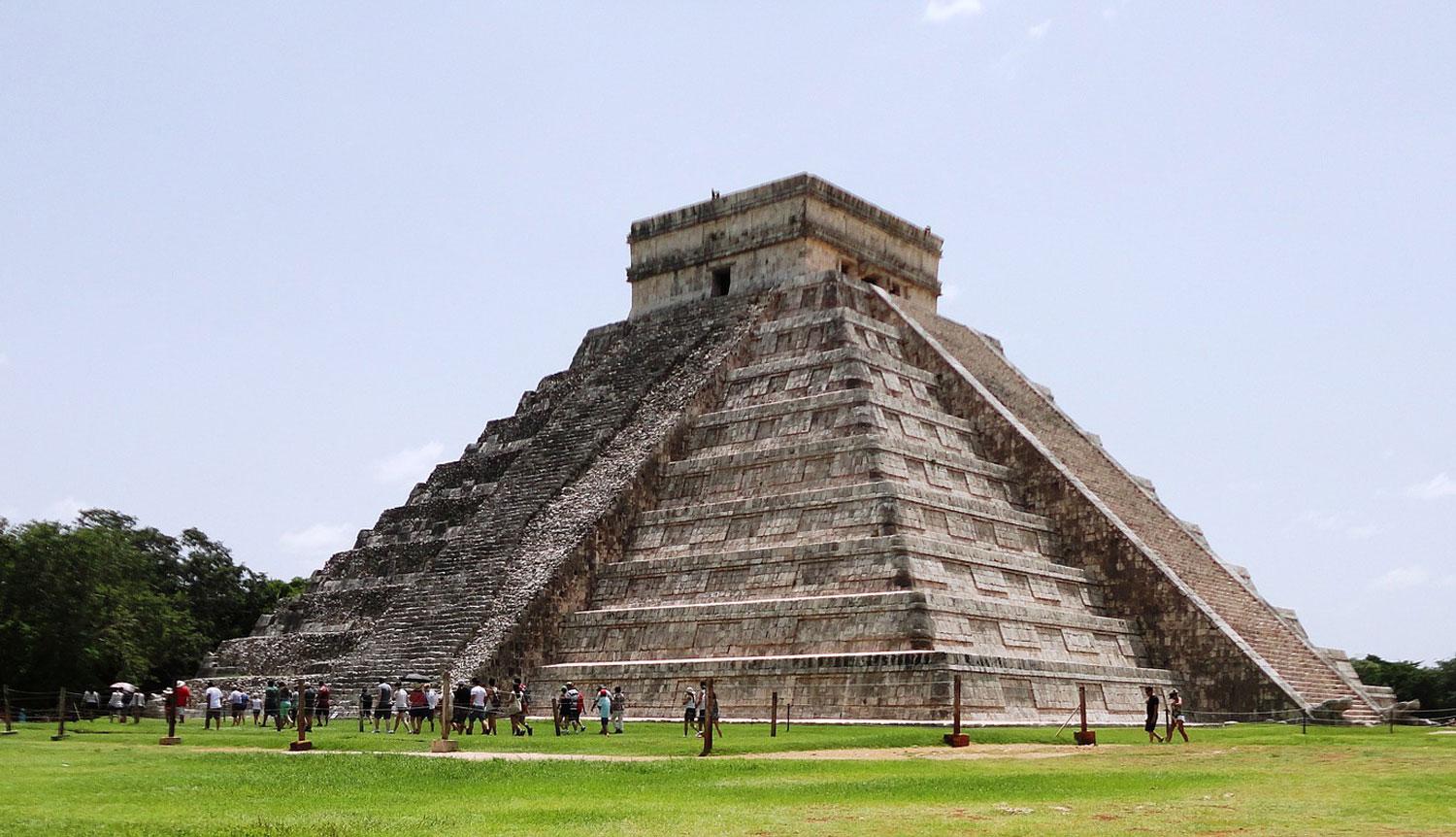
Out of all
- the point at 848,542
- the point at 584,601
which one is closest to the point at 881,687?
the point at 848,542

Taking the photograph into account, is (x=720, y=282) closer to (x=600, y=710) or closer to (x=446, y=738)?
(x=600, y=710)

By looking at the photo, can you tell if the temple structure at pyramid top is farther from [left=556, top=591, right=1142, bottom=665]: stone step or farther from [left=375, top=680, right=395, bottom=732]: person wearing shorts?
[left=375, top=680, right=395, bottom=732]: person wearing shorts

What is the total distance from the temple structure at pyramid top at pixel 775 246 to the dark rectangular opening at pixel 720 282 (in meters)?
A: 0.02

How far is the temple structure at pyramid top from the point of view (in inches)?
1156

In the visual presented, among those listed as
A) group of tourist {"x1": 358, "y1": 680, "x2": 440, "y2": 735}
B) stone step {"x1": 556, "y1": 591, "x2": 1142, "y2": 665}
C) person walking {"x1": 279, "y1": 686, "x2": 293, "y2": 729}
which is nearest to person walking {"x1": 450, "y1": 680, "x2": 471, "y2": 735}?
group of tourist {"x1": 358, "y1": 680, "x2": 440, "y2": 735}

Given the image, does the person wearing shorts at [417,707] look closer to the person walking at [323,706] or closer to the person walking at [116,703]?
the person walking at [323,706]

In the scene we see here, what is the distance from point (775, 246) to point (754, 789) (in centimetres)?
1927

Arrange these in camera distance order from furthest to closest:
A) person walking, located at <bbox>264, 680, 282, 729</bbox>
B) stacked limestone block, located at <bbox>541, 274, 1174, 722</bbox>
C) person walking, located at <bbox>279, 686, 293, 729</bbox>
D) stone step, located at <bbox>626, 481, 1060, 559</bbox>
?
person walking, located at <bbox>264, 680, 282, 729</bbox> → person walking, located at <bbox>279, 686, 293, 729</bbox> → stone step, located at <bbox>626, 481, 1060, 559</bbox> → stacked limestone block, located at <bbox>541, 274, 1174, 722</bbox>

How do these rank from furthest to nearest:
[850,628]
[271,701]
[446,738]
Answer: [271,701]
[850,628]
[446,738]

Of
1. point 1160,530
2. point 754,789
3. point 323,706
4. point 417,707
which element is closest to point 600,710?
point 417,707

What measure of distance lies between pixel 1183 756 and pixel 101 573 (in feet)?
77.7

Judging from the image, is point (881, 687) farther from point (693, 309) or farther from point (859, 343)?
point (693, 309)

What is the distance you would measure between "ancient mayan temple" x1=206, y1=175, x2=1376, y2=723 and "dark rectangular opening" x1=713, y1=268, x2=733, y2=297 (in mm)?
56

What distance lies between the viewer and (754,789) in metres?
11.4
